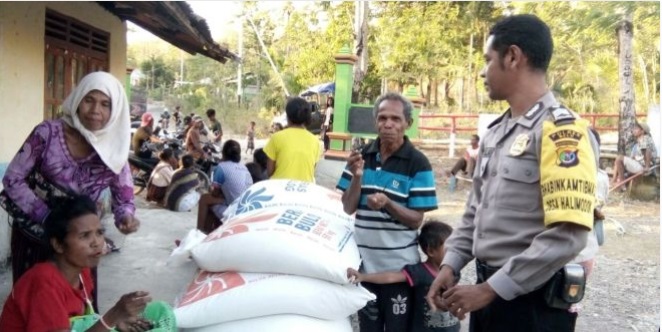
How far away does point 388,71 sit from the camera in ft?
69.2

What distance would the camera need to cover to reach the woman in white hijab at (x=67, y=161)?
2.34m

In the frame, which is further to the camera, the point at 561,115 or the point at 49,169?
the point at 49,169

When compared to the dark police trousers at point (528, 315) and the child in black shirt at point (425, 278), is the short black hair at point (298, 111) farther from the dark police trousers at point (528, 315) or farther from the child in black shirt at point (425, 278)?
the dark police trousers at point (528, 315)

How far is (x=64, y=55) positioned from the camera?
4988mm

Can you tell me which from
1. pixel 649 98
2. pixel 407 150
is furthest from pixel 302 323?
pixel 649 98

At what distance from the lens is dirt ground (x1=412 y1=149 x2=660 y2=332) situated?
13.9 feet

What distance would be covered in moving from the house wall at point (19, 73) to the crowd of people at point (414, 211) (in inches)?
72.4

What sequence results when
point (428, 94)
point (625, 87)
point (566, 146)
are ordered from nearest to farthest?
point (566, 146), point (625, 87), point (428, 94)

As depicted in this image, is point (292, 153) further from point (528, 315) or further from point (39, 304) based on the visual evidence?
point (528, 315)

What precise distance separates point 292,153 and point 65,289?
7.67 ft

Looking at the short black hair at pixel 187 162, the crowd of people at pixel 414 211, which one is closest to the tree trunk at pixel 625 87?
the short black hair at pixel 187 162

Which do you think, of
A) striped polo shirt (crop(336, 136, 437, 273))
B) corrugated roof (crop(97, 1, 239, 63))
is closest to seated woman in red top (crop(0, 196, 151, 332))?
striped polo shirt (crop(336, 136, 437, 273))

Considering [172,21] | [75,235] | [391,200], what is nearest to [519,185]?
[391,200]

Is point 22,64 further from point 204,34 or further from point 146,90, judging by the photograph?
point 146,90
